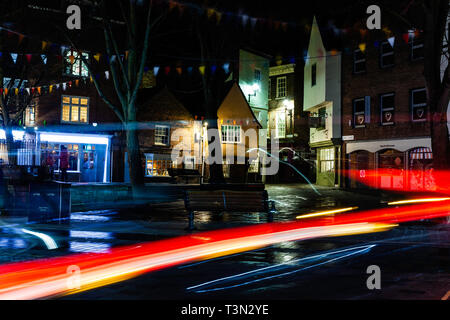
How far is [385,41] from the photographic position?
3269cm

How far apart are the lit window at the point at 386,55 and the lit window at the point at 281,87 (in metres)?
16.8

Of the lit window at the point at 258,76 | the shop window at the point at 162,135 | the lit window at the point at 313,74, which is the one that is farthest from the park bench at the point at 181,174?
the lit window at the point at 258,76

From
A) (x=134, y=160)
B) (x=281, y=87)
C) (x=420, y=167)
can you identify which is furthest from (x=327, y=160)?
(x=134, y=160)

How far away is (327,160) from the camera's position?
38.7 m

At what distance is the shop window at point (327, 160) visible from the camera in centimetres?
3797

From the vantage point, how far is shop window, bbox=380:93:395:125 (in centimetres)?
3219

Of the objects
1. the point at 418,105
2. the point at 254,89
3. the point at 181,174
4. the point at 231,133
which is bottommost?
the point at 181,174

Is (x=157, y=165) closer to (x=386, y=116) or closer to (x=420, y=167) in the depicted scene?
(x=386, y=116)

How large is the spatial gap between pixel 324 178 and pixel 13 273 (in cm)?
3449

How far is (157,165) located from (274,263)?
3131cm

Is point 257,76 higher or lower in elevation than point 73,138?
higher

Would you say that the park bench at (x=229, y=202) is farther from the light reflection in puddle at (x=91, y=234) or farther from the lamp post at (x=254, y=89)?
the lamp post at (x=254, y=89)

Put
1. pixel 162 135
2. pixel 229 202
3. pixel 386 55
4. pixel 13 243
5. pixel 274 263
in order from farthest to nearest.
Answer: pixel 162 135
pixel 386 55
pixel 229 202
pixel 13 243
pixel 274 263

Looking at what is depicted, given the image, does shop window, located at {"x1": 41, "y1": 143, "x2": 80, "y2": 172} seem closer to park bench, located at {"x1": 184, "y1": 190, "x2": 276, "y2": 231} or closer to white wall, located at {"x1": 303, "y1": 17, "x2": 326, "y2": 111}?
white wall, located at {"x1": 303, "y1": 17, "x2": 326, "y2": 111}
